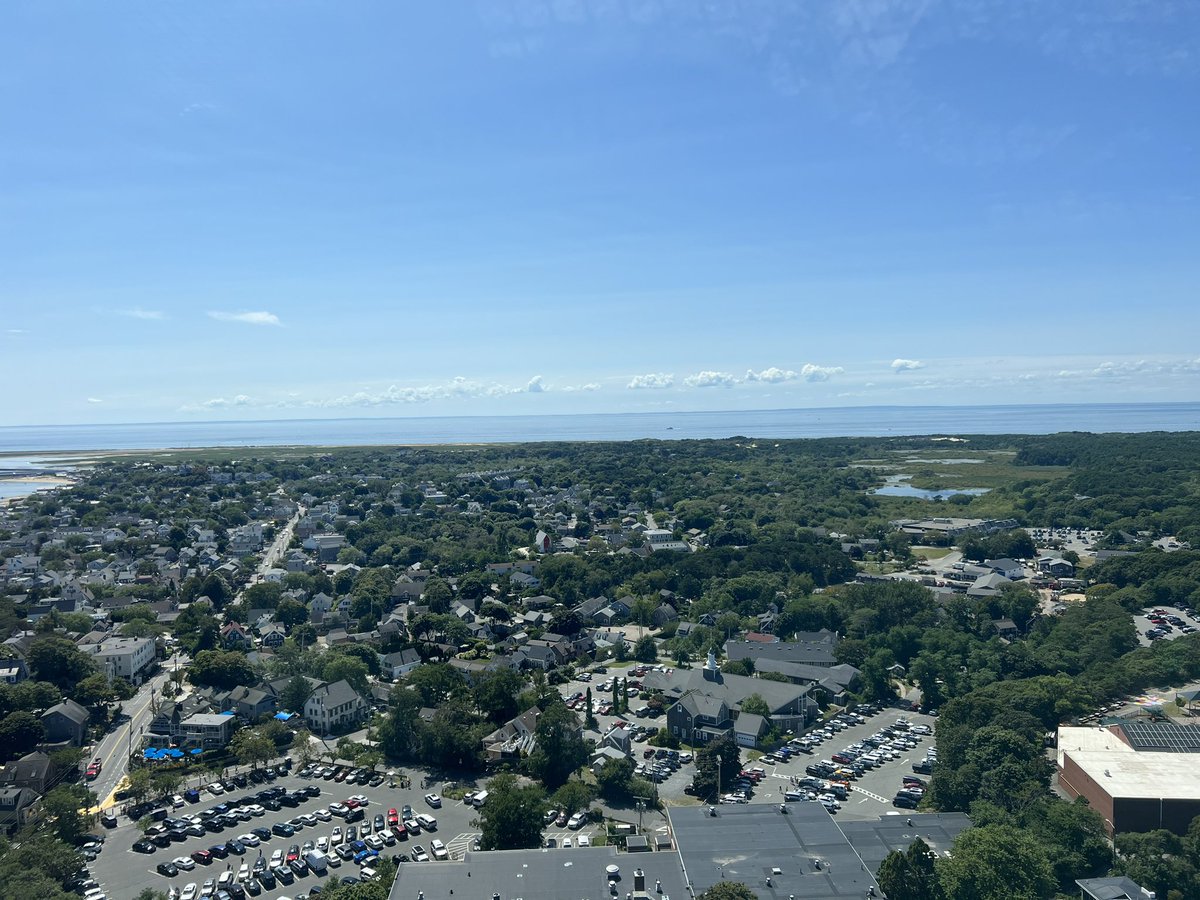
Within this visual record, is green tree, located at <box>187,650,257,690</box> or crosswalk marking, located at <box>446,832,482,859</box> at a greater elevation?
green tree, located at <box>187,650,257,690</box>

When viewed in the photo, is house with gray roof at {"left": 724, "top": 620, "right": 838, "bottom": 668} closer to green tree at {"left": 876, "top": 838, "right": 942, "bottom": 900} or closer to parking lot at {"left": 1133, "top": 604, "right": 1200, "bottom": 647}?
parking lot at {"left": 1133, "top": 604, "right": 1200, "bottom": 647}

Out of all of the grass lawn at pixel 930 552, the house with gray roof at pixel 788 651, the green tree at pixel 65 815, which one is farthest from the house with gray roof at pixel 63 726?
the grass lawn at pixel 930 552

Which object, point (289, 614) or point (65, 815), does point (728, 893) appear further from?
point (289, 614)

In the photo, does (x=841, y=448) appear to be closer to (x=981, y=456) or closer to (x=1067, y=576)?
(x=981, y=456)

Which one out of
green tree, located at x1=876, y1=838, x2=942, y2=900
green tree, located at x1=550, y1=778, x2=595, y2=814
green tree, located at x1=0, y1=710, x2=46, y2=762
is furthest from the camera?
green tree, located at x1=0, y1=710, x2=46, y2=762

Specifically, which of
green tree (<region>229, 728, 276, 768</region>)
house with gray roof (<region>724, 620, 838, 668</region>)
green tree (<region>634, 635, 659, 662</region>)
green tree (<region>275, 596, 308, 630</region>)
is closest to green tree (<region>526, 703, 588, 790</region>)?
green tree (<region>229, 728, 276, 768</region>)

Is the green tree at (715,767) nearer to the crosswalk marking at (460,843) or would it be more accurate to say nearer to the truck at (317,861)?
the crosswalk marking at (460,843)
